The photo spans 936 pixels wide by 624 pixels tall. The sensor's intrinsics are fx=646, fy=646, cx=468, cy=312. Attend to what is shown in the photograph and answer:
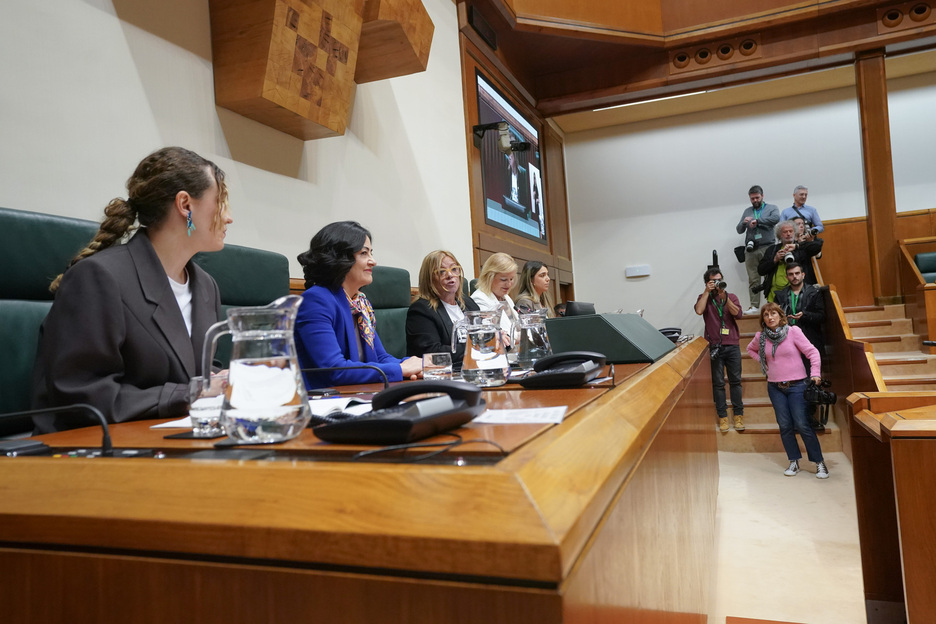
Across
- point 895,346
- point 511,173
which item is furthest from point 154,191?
point 895,346

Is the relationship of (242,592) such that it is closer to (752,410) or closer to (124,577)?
(124,577)

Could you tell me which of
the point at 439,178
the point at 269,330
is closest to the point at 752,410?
the point at 439,178

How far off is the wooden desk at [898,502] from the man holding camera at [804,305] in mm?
3900

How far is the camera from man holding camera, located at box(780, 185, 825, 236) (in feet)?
21.9

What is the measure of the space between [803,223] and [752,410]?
2153 millimetres

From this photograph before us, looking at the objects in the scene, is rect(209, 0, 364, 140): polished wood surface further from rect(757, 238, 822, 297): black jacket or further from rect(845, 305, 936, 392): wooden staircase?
rect(757, 238, 822, 297): black jacket

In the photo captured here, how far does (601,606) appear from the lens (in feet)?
1.43

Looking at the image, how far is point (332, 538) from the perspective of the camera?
40 cm

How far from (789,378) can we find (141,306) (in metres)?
4.33

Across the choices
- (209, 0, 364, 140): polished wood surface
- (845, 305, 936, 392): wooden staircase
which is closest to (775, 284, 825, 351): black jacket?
(845, 305, 936, 392): wooden staircase

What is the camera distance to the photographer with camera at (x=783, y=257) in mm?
6102

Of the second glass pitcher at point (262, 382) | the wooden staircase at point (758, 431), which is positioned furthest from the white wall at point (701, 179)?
the second glass pitcher at point (262, 382)

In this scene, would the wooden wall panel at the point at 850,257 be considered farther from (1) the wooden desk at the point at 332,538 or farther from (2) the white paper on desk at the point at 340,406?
(1) the wooden desk at the point at 332,538

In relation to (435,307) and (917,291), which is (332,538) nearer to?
(435,307)
